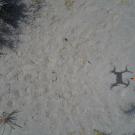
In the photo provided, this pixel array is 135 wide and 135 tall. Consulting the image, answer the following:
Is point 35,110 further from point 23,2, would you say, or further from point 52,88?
point 23,2

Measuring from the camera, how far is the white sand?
334 centimetres

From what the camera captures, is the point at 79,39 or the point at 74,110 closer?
the point at 74,110

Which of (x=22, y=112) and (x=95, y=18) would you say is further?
(x=95, y=18)

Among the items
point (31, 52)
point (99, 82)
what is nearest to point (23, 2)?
A: point (31, 52)

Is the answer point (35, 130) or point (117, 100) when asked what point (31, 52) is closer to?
point (35, 130)

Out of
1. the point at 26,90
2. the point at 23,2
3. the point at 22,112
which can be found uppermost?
the point at 23,2

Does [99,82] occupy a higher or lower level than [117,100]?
higher

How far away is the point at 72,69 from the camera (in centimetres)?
351

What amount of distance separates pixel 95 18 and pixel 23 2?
1.01 m

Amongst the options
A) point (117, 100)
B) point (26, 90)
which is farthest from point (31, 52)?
point (117, 100)

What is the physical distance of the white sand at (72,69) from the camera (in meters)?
3.34

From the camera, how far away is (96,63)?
11.5 feet

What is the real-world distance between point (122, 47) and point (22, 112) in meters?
1.48

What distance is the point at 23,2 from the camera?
3824 millimetres
